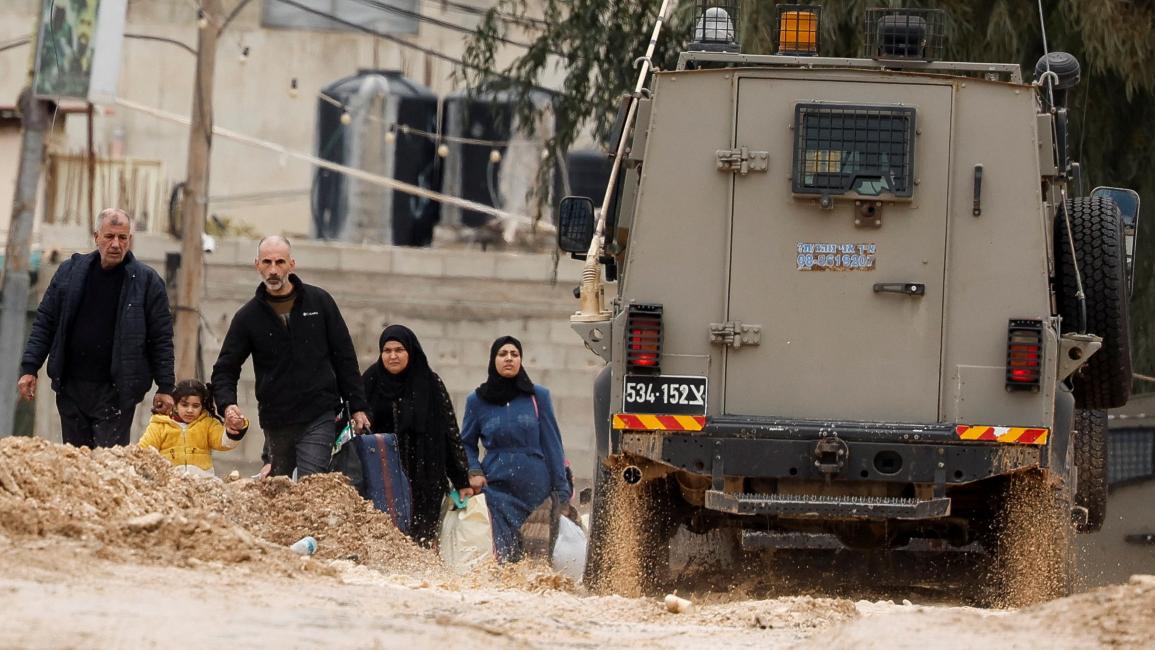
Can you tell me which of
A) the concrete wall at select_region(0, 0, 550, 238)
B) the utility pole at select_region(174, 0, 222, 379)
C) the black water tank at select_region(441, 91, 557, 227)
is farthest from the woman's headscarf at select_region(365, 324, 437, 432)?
the concrete wall at select_region(0, 0, 550, 238)

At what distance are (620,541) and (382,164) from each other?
1849cm

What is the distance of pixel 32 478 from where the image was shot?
7.75 metres

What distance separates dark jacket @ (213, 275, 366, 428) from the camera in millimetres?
9859

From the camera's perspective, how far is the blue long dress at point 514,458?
35.2 ft

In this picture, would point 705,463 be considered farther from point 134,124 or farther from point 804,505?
point 134,124

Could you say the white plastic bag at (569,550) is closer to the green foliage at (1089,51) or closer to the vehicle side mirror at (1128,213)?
the vehicle side mirror at (1128,213)

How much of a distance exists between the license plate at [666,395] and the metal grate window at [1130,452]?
5816 mm

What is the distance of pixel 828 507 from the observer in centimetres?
830

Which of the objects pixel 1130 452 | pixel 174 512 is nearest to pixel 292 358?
pixel 174 512

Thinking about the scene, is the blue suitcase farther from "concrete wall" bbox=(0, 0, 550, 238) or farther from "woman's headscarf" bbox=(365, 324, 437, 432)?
"concrete wall" bbox=(0, 0, 550, 238)

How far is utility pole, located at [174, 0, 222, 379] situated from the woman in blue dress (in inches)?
285

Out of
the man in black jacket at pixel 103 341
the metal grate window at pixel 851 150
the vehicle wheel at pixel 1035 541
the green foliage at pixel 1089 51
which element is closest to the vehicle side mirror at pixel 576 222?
the metal grate window at pixel 851 150

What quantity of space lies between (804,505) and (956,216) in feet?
4.40

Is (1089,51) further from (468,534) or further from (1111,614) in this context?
(1111,614)
